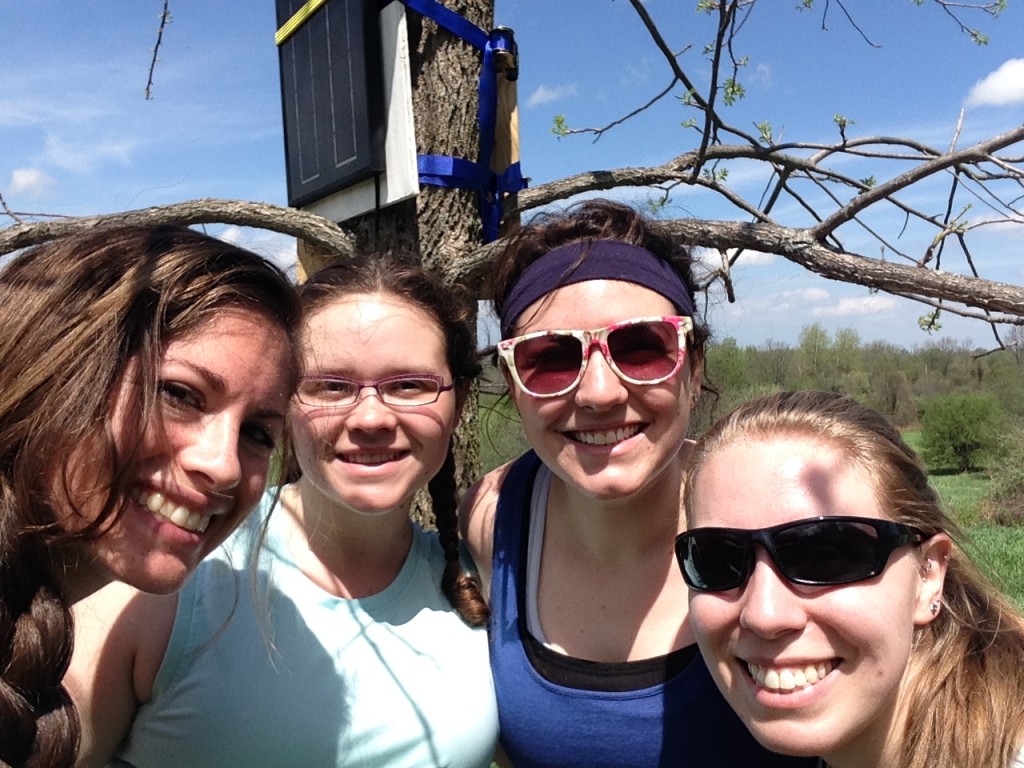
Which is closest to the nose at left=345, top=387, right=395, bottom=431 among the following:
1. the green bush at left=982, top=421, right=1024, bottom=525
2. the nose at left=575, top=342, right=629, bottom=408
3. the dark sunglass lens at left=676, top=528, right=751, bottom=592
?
the nose at left=575, top=342, right=629, bottom=408

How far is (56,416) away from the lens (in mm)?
1126

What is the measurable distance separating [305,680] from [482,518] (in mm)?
721

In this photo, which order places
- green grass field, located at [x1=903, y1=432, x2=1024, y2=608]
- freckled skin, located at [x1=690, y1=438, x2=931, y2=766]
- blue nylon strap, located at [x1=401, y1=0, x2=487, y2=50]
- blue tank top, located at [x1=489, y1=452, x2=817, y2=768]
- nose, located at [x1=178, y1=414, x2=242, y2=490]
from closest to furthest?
nose, located at [x1=178, y1=414, x2=242, y2=490] → freckled skin, located at [x1=690, y1=438, x2=931, y2=766] → blue tank top, located at [x1=489, y1=452, x2=817, y2=768] → green grass field, located at [x1=903, y1=432, x2=1024, y2=608] → blue nylon strap, located at [x1=401, y1=0, x2=487, y2=50]

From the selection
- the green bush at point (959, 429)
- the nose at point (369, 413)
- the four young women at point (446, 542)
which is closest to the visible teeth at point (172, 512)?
the four young women at point (446, 542)

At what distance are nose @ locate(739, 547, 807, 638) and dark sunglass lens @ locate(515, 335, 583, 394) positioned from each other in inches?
25.0

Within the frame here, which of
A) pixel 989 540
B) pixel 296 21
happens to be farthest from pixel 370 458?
pixel 989 540

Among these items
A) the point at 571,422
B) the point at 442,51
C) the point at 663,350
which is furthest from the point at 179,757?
the point at 442,51

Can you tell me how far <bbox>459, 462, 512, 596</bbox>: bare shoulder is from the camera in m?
2.29

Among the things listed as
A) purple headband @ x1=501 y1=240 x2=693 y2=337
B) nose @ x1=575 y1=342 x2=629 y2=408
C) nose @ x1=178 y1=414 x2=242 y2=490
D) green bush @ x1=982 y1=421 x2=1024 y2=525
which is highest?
purple headband @ x1=501 y1=240 x2=693 y2=337

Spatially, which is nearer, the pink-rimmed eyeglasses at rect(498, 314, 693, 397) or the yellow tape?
the pink-rimmed eyeglasses at rect(498, 314, 693, 397)

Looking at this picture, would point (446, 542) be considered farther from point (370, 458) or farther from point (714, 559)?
point (714, 559)

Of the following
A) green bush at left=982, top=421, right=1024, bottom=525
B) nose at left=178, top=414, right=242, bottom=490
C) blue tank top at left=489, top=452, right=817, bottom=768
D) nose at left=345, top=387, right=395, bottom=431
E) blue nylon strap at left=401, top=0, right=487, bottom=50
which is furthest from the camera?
green bush at left=982, top=421, right=1024, bottom=525

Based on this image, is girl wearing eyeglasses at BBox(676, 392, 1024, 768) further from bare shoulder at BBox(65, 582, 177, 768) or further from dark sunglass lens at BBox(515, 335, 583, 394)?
bare shoulder at BBox(65, 582, 177, 768)

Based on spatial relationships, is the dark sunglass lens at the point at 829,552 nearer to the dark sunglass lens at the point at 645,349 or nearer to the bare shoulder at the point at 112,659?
the dark sunglass lens at the point at 645,349
